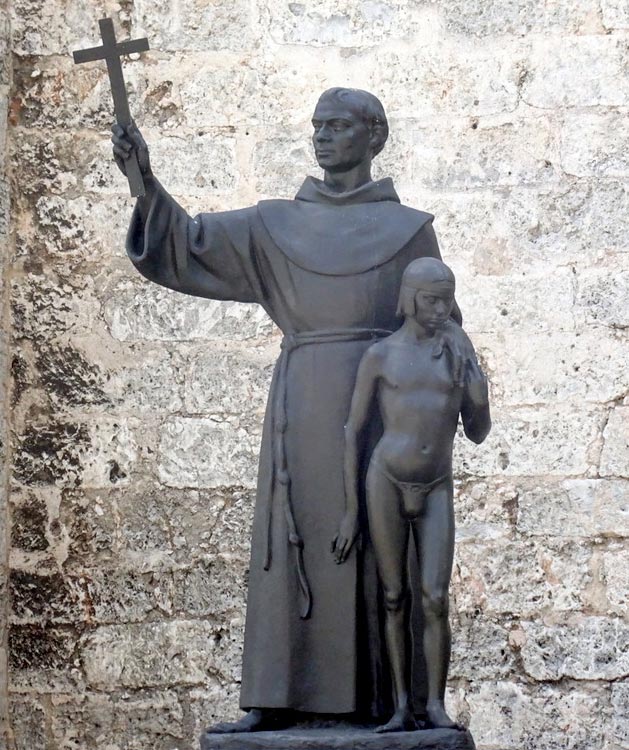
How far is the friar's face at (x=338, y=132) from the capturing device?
16.3ft

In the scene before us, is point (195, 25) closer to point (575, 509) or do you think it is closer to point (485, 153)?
point (485, 153)

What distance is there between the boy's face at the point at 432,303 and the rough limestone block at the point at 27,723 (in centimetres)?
296

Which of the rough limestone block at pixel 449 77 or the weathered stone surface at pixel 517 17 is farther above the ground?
the weathered stone surface at pixel 517 17

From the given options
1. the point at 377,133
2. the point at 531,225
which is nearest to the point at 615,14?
the point at 531,225

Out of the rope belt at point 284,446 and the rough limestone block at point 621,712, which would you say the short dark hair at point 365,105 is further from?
the rough limestone block at point 621,712

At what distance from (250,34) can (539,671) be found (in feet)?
8.80

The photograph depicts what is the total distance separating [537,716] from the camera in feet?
22.9

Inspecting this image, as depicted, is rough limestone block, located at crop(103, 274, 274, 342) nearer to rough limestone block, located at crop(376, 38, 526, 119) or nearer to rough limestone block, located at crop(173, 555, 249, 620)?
rough limestone block, located at crop(173, 555, 249, 620)

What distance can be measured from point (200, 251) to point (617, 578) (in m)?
2.66

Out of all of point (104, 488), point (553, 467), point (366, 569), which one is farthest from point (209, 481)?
point (366, 569)

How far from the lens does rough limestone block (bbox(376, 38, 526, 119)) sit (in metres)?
7.48

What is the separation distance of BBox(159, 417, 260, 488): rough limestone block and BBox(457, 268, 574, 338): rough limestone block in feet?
3.07

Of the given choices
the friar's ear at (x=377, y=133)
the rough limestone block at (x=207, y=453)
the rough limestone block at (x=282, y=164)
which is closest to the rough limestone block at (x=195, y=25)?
the rough limestone block at (x=282, y=164)

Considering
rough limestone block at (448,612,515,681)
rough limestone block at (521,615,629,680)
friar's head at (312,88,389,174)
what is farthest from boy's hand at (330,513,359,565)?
rough limestone block at (521,615,629,680)
